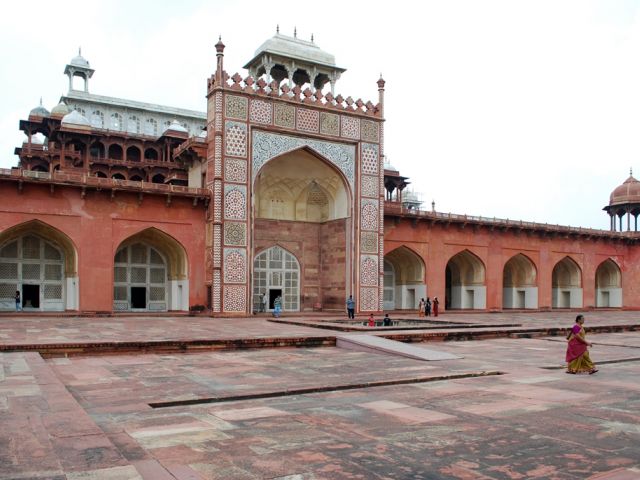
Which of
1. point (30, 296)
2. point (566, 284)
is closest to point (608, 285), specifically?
point (566, 284)

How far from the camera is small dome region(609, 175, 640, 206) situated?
1204 inches

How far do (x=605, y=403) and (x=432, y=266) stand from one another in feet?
59.6

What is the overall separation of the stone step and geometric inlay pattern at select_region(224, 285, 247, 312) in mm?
7811

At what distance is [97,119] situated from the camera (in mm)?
29250

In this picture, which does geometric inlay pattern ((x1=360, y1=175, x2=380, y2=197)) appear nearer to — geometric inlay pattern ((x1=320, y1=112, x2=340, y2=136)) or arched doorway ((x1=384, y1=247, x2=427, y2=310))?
geometric inlay pattern ((x1=320, y1=112, x2=340, y2=136))

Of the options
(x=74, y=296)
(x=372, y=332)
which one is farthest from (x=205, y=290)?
(x=372, y=332)

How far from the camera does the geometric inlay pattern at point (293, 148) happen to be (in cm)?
1927

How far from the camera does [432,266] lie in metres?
24.0

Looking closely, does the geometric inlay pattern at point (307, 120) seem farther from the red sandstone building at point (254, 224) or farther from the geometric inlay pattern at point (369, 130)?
the geometric inlay pattern at point (369, 130)

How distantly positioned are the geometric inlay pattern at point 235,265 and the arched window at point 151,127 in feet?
45.7

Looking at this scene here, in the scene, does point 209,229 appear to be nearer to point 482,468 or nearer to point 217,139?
point 217,139

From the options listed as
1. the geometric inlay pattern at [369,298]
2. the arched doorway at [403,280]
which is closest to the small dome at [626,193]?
the arched doorway at [403,280]

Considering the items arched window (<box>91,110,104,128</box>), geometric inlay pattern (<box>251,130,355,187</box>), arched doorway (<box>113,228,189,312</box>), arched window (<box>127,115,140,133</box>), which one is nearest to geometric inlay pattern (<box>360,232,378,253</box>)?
geometric inlay pattern (<box>251,130,355,187</box>)

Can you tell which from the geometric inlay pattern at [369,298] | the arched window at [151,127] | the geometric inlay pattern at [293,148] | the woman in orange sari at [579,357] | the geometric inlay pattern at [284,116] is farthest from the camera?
the arched window at [151,127]
